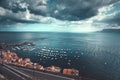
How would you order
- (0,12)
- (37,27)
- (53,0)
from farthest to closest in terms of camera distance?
(0,12) < (37,27) < (53,0)

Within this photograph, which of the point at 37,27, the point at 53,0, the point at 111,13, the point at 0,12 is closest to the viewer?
the point at 111,13

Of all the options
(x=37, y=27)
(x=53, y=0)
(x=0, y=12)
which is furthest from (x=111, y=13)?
(x=0, y=12)

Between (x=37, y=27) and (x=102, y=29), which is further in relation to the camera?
(x=37, y=27)

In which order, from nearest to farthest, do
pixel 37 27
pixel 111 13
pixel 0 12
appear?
pixel 111 13, pixel 37 27, pixel 0 12

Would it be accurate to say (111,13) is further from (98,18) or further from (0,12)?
(0,12)

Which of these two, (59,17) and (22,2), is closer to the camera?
(59,17)

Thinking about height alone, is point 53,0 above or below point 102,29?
above

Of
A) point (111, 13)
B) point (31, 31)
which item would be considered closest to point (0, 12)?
point (31, 31)

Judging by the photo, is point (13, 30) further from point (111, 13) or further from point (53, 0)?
point (111, 13)

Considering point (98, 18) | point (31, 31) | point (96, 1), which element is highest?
point (96, 1)
